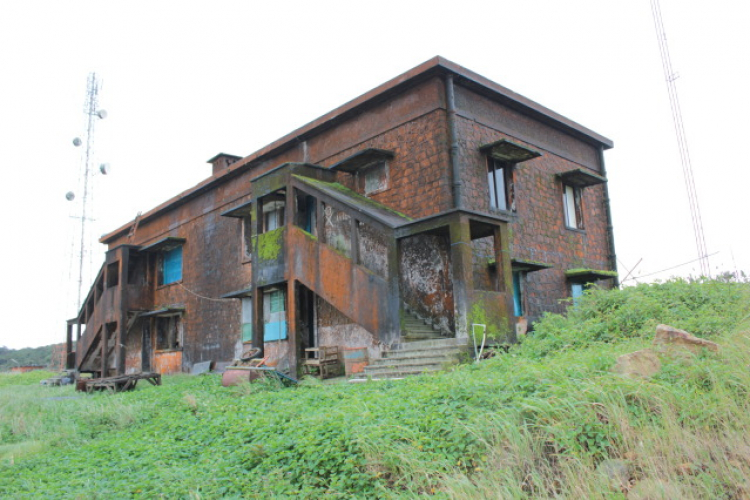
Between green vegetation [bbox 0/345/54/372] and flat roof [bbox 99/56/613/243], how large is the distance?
36.6 m

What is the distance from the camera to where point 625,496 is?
135 inches

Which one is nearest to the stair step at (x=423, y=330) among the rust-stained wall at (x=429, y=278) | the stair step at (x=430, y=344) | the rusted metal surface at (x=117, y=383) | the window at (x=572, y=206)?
the rust-stained wall at (x=429, y=278)

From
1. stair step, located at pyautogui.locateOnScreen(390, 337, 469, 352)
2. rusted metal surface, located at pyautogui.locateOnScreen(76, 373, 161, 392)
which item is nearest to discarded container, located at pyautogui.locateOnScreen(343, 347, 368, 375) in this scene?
stair step, located at pyautogui.locateOnScreen(390, 337, 469, 352)

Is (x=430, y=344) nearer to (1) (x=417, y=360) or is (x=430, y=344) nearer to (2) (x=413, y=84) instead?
(1) (x=417, y=360)

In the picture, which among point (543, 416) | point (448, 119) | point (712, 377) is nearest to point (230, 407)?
point (543, 416)

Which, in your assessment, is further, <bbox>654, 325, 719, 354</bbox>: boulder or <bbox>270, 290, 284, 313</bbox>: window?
<bbox>270, 290, 284, 313</bbox>: window

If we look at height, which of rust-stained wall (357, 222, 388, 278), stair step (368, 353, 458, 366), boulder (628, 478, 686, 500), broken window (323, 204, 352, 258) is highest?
broken window (323, 204, 352, 258)

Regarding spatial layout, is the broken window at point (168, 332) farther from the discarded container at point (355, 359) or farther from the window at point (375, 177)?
the window at point (375, 177)

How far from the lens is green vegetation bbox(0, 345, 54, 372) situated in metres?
44.5

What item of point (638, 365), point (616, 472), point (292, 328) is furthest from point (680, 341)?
point (292, 328)

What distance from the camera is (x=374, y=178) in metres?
12.8

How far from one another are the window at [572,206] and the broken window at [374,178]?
4.94 meters

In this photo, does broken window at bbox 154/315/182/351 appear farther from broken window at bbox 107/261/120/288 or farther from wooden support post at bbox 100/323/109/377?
broken window at bbox 107/261/120/288

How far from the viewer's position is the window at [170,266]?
1977 cm
